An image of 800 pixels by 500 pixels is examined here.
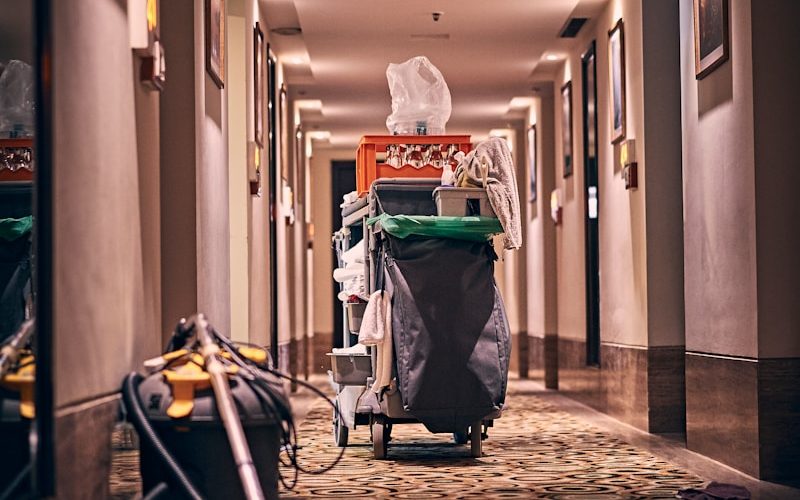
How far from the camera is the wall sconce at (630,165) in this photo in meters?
7.22

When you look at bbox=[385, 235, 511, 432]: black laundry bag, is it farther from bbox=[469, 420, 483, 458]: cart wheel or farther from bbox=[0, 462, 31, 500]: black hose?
bbox=[0, 462, 31, 500]: black hose

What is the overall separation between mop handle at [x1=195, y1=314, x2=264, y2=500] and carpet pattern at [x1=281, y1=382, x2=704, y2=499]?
5.52ft

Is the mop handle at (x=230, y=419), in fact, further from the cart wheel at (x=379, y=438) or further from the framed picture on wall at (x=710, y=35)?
the framed picture on wall at (x=710, y=35)

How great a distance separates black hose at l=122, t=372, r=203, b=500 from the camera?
2797 mm

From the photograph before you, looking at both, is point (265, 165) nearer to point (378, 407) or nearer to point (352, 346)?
point (352, 346)

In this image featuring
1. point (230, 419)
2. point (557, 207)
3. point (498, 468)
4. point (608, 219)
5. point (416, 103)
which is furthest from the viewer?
point (557, 207)

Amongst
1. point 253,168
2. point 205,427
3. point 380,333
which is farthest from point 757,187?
point 253,168

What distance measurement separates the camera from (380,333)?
5395 mm

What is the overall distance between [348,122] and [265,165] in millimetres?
5256

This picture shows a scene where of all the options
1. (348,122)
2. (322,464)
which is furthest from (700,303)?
(348,122)

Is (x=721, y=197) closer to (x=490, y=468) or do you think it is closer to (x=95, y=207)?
(x=490, y=468)

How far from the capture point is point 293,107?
12.3m

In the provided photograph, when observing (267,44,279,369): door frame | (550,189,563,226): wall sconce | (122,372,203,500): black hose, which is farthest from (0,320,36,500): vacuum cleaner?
(550,189,563,226): wall sconce

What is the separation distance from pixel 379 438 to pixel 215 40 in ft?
6.87
